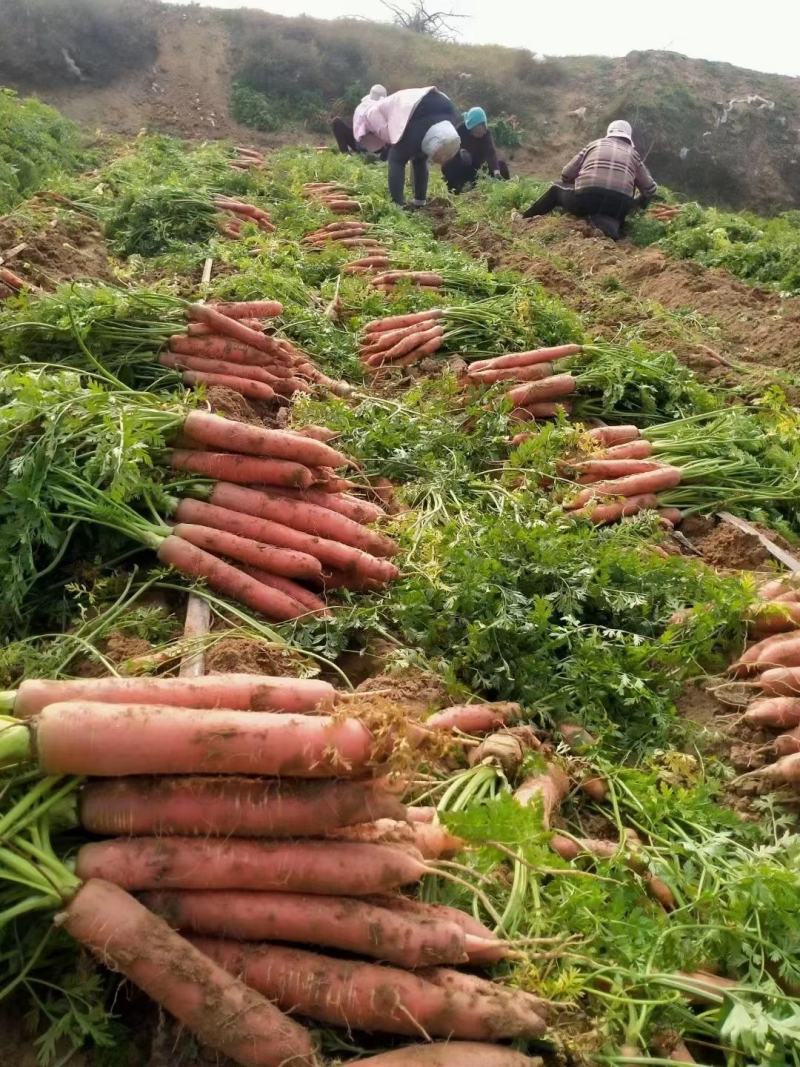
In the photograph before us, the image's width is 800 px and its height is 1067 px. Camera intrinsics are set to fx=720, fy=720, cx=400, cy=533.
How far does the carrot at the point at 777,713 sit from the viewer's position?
3.43 m

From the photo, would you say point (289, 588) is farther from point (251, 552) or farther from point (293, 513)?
point (293, 513)

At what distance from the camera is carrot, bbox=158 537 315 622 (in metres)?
A: 3.75

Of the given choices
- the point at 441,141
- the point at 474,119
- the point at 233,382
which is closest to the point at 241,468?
the point at 233,382

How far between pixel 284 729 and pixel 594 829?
161 cm

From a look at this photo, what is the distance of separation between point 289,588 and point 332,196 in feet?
35.6

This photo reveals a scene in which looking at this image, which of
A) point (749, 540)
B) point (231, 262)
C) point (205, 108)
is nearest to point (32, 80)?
point (205, 108)

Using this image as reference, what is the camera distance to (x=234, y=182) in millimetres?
11969

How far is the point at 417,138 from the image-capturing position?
1305 cm

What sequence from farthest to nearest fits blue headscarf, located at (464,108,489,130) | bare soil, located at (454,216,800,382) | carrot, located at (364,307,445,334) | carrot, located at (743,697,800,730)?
blue headscarf, located at (464,108,489,130) < bare soil, located at (454,216,800,382) < carrot, located at (364,307,445,334) < carrot, located at (743,697,800,730)

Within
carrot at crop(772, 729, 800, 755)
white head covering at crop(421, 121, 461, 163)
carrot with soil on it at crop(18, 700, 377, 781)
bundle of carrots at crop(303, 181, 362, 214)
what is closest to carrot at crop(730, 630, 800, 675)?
carrot at crop(772, 729, 800, 755)

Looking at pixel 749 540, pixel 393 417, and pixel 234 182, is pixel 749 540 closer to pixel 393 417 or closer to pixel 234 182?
pixel 393 417

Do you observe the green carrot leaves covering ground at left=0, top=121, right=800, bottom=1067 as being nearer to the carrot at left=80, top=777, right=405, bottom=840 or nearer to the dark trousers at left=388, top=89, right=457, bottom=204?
the carrot at left=80, top=777, right=405, bottom=840

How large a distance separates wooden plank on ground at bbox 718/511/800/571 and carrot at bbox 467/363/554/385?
6.58 feet

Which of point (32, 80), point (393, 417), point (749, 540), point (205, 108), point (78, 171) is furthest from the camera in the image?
point (205, 108)
